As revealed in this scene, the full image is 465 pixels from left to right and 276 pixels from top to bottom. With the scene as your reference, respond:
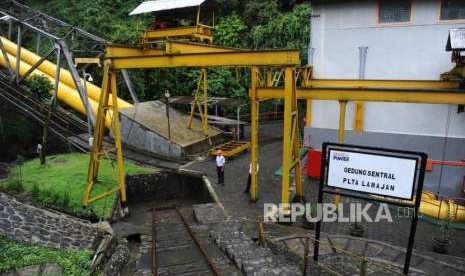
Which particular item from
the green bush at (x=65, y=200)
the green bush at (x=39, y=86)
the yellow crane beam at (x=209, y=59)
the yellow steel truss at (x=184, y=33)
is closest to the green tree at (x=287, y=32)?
the yellow steel truss at (x=184, y=33)

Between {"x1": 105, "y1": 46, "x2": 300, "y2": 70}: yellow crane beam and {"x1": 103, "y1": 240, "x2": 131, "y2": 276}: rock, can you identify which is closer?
{"x1": 103, "y1": 240, "x2": 131, "y2": 276}: rock

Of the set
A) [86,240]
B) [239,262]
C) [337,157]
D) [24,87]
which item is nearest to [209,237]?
[239,262]

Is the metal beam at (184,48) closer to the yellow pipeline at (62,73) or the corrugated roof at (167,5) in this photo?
the corrugated roof at (167,5)

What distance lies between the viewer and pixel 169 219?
13.1 metres

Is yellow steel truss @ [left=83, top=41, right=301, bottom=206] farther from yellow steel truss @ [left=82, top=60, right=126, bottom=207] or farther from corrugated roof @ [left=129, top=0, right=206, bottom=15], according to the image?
corrugated roof @ [left=129, top=0, right=206, bottom=15]

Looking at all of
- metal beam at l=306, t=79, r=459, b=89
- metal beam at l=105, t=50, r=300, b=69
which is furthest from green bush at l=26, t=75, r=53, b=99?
metal beam at l=306, t=79, r=459, b=89

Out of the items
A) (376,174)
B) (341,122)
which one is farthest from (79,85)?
(376,174)

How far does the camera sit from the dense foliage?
24.1m

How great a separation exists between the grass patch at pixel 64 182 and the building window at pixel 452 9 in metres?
12.3

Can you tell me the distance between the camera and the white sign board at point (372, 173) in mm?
7066

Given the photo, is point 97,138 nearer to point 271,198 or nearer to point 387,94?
point 271,198

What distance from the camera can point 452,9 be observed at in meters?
13.9

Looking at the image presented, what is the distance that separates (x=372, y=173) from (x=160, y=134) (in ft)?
37.9

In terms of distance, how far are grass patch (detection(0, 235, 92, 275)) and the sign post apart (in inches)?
185
